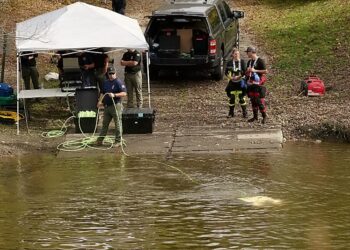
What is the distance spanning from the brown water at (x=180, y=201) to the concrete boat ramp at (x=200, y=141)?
376 millimetres

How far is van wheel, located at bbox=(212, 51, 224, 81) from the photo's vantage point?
20150 mm

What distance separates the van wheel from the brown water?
5935 millimetres

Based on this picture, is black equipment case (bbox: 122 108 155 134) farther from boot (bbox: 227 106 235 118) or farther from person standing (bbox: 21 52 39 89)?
person standing (bbox: 21 52 39 89)

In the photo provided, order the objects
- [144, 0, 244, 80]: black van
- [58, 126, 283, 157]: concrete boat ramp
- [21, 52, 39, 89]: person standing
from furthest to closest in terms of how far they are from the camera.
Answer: [144, 0, 244, 80]: black van → [21, 52, 39, 89]: person standing → [58, 126, 283, 157]: concrete boat ramp

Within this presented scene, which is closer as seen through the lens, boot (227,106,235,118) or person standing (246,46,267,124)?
person standing (246,46,267,124)

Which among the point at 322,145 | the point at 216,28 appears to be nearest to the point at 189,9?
the point at 216,28

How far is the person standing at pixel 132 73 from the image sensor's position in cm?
1716

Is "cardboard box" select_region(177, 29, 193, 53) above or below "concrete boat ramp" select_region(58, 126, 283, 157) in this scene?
above

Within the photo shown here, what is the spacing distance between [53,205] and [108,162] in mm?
2805

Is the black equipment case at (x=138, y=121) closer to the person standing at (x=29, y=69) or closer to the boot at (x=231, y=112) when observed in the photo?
the boot at (x=231, y=112)

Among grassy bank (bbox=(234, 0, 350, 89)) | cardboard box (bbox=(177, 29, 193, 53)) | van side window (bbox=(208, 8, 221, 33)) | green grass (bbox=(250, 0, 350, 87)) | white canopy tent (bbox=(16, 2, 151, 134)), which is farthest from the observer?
green grass (bbox=(250, 0, 350, 87))

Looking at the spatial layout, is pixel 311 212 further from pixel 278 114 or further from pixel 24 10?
pixel 24 10

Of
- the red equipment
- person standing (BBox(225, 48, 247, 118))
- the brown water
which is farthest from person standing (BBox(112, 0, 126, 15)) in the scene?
the brown water

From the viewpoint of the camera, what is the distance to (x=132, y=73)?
1730 cm
